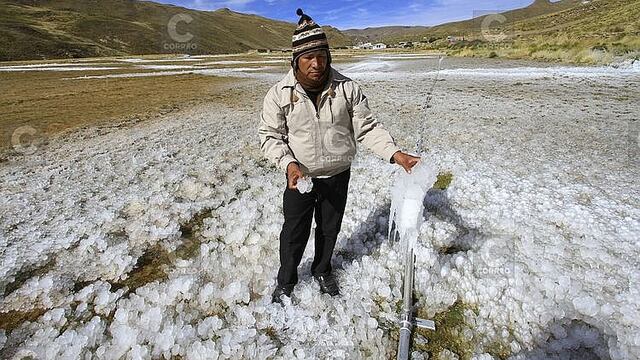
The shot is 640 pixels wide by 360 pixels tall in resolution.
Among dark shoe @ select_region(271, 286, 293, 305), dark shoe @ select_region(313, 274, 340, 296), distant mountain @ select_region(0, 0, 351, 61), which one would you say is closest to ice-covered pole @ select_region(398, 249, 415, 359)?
dark shoe @ select_region(313, 274, 340, 296)

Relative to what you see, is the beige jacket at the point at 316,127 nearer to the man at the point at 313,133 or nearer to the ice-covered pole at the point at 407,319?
the man at the point at 313,133

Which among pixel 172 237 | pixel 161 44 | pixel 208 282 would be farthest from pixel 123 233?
pixel 161 44

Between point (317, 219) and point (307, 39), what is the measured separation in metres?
1.77

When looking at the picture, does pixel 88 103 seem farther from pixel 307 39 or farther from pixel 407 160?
pixel 407 160

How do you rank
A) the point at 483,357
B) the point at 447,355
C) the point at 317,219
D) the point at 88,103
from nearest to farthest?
the point at 483,357 → the point at 447,355 → the point at 317,219 → the point at 88,103

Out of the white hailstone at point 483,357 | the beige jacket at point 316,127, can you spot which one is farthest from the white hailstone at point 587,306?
the beige jacket at point 316,127

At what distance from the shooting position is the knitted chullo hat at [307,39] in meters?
3.04

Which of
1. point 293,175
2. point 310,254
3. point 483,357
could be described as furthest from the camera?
point 310,254

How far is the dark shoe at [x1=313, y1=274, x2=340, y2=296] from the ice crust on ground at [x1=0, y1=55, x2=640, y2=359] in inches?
3.4

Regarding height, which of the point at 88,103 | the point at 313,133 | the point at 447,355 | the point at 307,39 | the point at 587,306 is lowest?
the point at 447,355

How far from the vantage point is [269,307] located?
376 centimetres

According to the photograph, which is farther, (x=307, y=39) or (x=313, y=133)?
(x=313, y=133)

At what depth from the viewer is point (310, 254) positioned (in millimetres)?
4695

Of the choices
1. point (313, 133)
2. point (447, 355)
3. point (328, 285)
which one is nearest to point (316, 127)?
point (313, 133)
